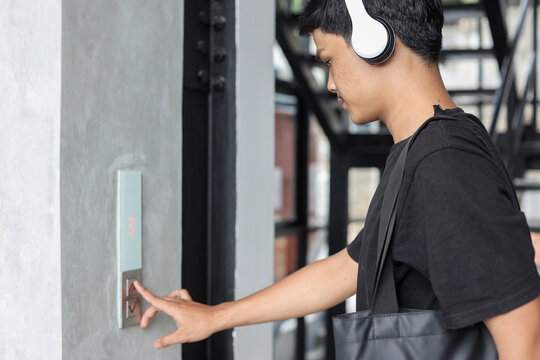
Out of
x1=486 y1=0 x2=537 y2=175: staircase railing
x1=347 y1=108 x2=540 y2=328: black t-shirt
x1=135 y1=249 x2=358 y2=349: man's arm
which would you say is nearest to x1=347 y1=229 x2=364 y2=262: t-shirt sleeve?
x1=135 y1=249 x2=358 y2=349: man's arm

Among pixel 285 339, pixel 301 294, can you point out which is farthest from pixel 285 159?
pixel 301 294

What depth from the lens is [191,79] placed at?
4.99ft

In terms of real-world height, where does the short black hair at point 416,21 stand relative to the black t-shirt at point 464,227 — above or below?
above

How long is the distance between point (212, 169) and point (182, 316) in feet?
1.74

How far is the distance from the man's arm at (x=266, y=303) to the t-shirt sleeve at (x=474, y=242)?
47 cm

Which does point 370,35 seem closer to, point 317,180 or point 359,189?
point 359,189

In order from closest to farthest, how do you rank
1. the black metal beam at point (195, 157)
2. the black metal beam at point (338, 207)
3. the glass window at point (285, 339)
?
the black metal beam at point (195, 157) < the black metal beam at point (338, 207) < the glass window at point (285, 339)

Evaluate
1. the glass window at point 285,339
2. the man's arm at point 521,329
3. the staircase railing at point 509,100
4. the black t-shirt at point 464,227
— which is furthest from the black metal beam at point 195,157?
the glass window at point 285,339

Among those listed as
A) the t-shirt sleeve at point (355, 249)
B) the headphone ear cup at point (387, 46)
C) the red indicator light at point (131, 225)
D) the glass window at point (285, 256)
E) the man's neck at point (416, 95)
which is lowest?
the glass window at point (285, 256)

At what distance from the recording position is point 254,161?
5.42 ft

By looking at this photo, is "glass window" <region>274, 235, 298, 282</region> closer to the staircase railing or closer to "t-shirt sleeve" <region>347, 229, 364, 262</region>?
the staircase railing

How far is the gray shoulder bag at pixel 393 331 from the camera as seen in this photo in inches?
35.2
